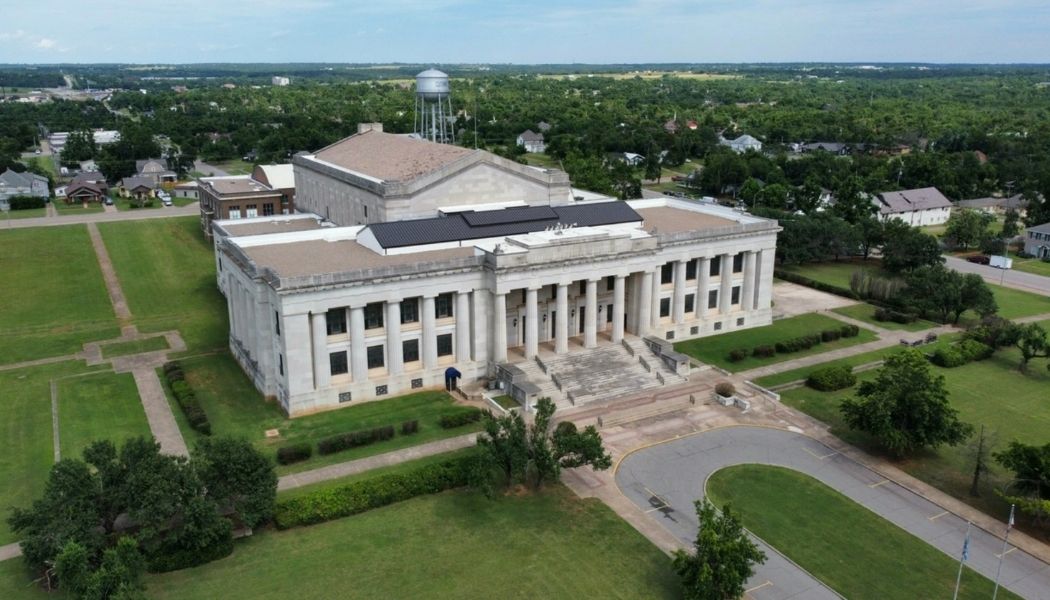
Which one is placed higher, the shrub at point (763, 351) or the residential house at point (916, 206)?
the residential house at point (916, 206)

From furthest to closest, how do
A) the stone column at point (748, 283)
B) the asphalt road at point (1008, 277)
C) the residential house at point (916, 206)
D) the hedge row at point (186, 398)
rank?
the residential house at point (916, 206)
the asphalt road at point (1008, 277)
the stone column at point (748, 283)
the hedge row at point (186, 398)

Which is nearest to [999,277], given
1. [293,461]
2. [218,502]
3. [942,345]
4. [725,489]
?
[942,345]

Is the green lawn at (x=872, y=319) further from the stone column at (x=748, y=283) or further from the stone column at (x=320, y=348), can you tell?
the stone column at (x=320, y=348)

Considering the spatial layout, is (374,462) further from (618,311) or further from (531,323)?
(618,311)

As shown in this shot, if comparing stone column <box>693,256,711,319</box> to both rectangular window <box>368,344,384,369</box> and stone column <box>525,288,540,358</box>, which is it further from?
rectangular window <box>368,344,384,369</box>

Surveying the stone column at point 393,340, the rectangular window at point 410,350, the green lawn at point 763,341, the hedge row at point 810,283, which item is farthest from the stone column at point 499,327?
the hedge row at point 810,283

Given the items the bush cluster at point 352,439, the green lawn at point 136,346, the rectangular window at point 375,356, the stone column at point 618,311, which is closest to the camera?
the bush cluster at point 352,439
